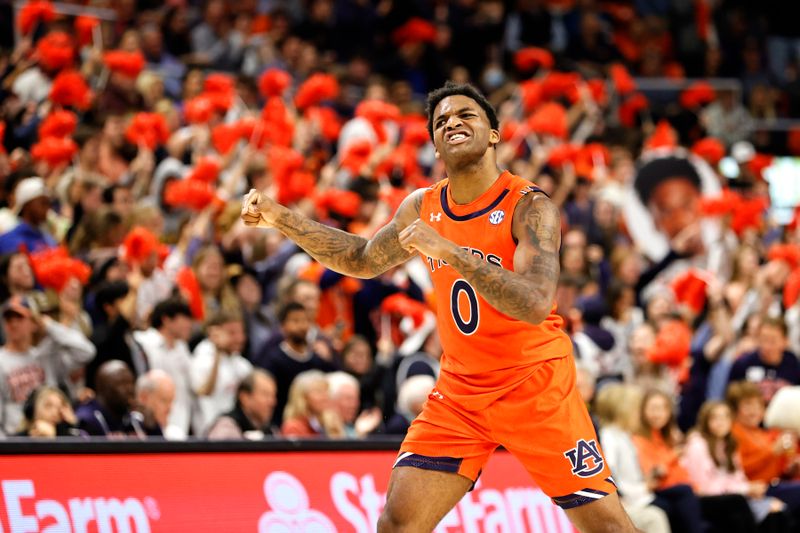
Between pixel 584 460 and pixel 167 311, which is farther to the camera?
pixel 167 311

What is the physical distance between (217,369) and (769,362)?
4.03 metres

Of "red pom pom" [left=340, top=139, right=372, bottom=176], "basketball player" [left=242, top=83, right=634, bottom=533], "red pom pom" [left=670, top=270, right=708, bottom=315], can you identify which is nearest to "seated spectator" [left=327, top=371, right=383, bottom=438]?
"red pom pom" [left=340, top=139, right=372, bottom=176]

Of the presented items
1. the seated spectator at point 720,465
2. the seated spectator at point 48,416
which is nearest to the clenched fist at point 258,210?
the seated spectator at point 48,416

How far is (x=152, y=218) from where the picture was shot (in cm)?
869

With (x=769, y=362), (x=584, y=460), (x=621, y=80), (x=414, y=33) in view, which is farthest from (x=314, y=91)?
(x=584, y=460)

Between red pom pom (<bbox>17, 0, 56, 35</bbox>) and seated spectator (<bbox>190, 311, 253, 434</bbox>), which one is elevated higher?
red pom pom (<bbox>17, 0, 56, 35</bbox>)

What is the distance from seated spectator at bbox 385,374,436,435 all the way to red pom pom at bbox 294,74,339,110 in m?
4.17

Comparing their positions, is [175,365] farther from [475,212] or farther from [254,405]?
[475,212]

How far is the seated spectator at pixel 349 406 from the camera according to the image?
7.96 metres

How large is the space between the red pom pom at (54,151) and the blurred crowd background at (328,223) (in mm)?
24

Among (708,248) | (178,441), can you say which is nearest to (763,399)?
(708,248)

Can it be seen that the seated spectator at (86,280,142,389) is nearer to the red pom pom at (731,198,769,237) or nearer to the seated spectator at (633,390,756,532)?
the seated spectator at (633,390,756,532)

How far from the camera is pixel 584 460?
4746 millimetres

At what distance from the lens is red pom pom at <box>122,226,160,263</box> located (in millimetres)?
8164
